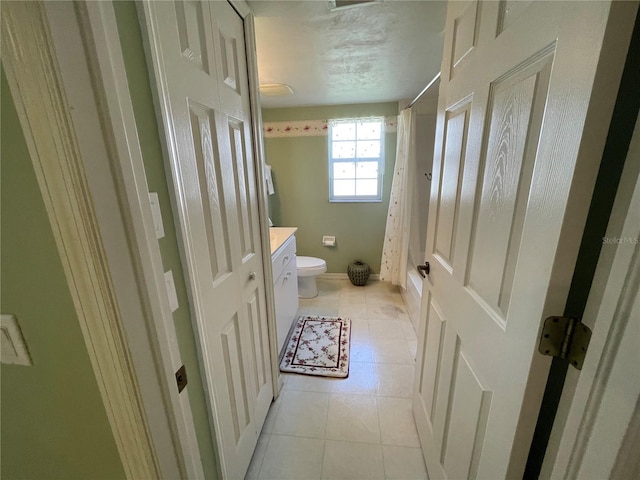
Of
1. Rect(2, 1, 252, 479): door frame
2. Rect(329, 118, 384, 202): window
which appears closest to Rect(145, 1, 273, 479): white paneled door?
Rect(2, 1, 252, 479): door frame

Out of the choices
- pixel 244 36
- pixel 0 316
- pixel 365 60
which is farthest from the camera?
pixel 365 60

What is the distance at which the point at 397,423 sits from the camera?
58.1 inches

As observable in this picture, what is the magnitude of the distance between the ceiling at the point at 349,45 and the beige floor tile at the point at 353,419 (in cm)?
218

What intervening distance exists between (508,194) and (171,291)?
91 centimetres

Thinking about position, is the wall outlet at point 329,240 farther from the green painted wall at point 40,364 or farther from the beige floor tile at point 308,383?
the green painted wall at point 40,364

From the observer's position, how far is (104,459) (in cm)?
58

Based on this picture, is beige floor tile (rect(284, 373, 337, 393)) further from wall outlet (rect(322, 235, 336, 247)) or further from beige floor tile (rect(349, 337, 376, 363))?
wall outlet (rect(322, 235, 336, 247))

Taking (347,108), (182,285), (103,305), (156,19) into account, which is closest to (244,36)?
(156,19)

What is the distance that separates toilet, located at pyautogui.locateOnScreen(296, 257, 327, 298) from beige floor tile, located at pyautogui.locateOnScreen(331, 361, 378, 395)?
1.09 metres

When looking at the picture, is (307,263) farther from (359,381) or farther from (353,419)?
(353,419)

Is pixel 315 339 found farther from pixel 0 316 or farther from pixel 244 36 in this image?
pixel 244 36

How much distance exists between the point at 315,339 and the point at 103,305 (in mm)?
1952

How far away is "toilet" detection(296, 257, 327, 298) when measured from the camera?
2781mm

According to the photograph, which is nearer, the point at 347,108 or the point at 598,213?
the point at 598,213
